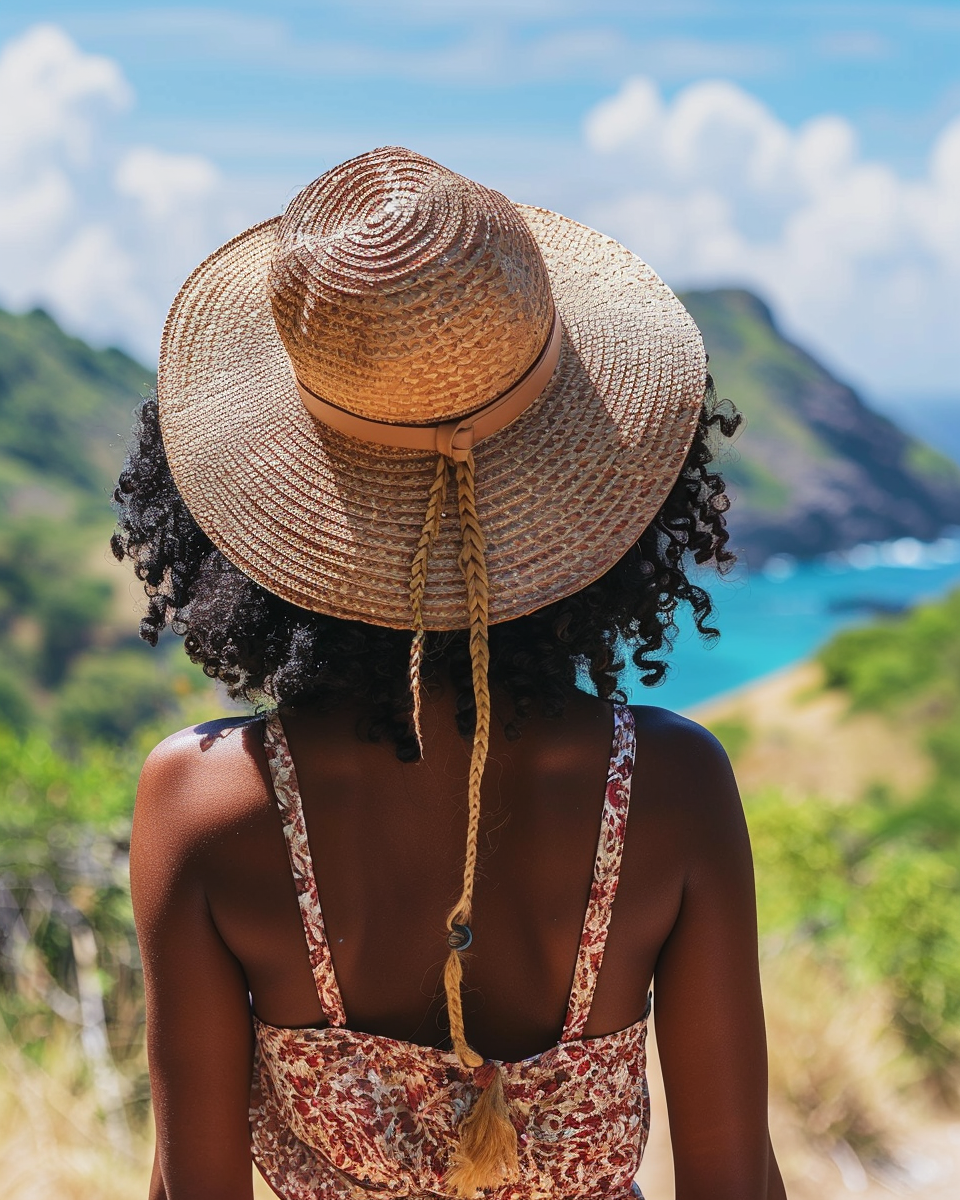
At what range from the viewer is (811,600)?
34.8m

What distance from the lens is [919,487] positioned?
123 ft

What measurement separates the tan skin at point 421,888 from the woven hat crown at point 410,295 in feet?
0.95

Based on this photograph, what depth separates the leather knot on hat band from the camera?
1090mm

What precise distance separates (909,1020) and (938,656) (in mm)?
11781

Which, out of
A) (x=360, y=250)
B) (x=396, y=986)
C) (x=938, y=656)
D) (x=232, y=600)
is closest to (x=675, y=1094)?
(x=396, y=986)

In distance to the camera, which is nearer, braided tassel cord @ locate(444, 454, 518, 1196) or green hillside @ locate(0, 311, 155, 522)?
braided tassel cord @ locate(444, 454, 518, 1196)


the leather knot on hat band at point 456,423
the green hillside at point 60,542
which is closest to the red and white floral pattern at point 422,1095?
the leather knot on hat band at point 456,423

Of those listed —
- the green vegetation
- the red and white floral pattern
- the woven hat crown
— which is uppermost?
the woven hat crown

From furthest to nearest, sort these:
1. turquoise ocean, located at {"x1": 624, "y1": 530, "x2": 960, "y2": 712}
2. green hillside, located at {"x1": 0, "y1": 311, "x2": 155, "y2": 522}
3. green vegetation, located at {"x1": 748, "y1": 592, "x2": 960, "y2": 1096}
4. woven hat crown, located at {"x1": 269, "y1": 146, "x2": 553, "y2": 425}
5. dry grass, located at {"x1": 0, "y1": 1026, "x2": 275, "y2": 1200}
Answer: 1. turquoise ocean, located at {"x1": 624, "y1": 530, "x2": 960, "y2": 712}
2. green hillside, located at {"x1": 0, "y1": 311, "x2": 155, "y2": 522}
3. green vegetation, located at {"x1": 748, "y1": 592, "x2": 960, "y2": 1096}
4. dry grass, located at {"x1": 0, "y1": 1026, "x2": 275, "y2": 1200}
5. woven hat crown, located at {"x1": 269, "y1": 146, "x2": 553, "y2": 425}

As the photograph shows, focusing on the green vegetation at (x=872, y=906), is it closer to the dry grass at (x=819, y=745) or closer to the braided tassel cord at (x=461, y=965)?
the braided tassel cord at (x=461, y=965)

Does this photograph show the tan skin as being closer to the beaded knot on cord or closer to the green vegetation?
the beaded knot on cord

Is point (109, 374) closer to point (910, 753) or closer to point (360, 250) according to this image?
point (910, 753)

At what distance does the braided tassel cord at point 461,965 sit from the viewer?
107 cm

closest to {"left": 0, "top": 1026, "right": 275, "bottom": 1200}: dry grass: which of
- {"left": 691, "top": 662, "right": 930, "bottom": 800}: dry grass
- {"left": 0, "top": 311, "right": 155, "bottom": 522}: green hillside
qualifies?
{"left": 691, "top": 662, "right": 930, "bottom": 800}: dry grass
